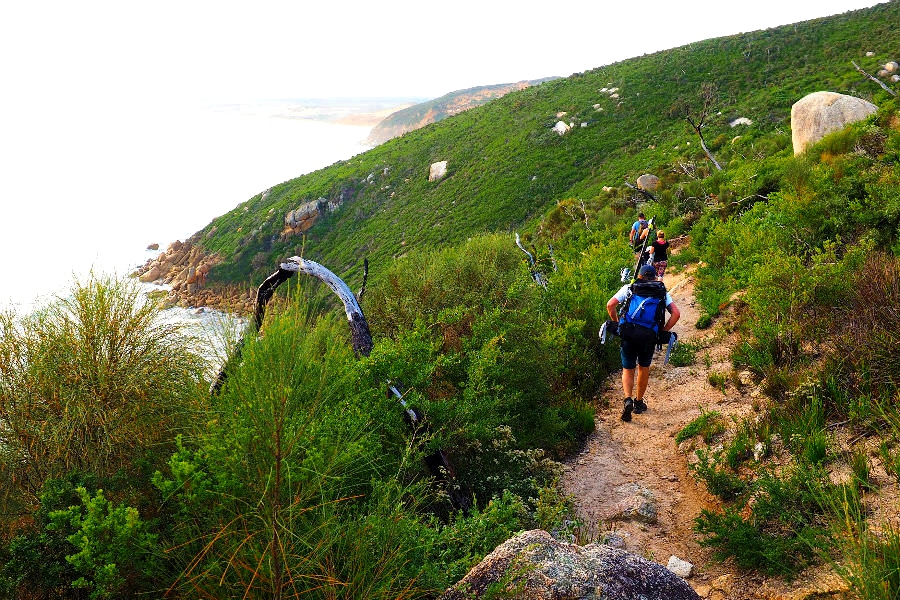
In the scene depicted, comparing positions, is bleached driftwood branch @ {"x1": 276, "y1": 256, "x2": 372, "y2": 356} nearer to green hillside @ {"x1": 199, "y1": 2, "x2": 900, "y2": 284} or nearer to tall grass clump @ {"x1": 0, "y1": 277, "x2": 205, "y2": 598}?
tall grass clump @ {"x1": 0, "y1": 277, "x2": 205, "y2": 598}

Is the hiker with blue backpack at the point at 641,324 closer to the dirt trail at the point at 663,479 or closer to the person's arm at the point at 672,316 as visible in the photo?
the person's arm at the point at 672,316

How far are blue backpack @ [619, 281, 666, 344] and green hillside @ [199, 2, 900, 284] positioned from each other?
16.0m

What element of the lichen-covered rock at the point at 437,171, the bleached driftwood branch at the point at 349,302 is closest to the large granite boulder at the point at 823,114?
the bleached driftwood branch at the point at 349,302

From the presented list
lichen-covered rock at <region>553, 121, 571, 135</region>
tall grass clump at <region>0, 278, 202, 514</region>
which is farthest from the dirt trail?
lichen-covered rock at <region>553, 121, 571, 135</region>

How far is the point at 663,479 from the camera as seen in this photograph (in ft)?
15.1

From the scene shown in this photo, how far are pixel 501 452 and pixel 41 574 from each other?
3.08 meters

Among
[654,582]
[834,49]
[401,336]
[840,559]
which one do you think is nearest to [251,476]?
[654,582]

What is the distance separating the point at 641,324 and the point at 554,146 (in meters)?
33.7

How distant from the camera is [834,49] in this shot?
3334 centimetres

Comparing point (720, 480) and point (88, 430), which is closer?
point (88, 430)

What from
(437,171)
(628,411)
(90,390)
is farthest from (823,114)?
(437,171)

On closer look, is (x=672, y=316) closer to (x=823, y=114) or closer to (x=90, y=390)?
(x=90, y=390)

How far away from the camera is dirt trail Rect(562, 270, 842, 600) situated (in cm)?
315

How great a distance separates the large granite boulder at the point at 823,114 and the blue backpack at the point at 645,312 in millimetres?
11724
